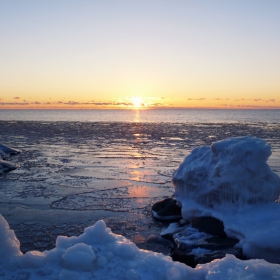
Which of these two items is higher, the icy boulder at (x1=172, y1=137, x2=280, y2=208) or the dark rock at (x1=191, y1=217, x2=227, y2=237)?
the icy boulder at (x1=172, y1=137, x2=280, y2=208)

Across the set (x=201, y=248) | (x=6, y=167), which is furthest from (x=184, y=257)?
(x=6, y=167)

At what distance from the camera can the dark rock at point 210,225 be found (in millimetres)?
7090

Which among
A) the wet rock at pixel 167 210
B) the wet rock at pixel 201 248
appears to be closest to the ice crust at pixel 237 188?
the wet rock at pixel 201 248

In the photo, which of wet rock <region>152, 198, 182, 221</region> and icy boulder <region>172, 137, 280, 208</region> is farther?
wet rock <region>152, 198, 182, 221</region>

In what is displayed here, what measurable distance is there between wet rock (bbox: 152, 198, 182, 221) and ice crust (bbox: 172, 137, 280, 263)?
19.2 inches

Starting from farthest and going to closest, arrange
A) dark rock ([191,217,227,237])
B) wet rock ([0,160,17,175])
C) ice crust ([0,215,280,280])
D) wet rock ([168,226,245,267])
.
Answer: wet rock ([0,160,17,175])
dark rock ([191,217,227,237])
wet rock ([168,226,245,267])
ice crust ([0,215,280,280])

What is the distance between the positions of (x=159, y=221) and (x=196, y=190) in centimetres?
126

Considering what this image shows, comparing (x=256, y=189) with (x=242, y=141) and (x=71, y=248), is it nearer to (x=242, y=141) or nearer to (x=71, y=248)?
(x=242, y=141)

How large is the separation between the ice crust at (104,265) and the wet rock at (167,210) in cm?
402

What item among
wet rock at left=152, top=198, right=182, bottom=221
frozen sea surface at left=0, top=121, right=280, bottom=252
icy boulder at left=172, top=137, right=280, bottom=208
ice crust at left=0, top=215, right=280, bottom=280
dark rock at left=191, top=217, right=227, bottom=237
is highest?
icy boulder at left=172, top=137, right=280, bottom=208

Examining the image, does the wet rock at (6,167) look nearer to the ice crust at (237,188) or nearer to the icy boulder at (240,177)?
the ice crust at (237,188)

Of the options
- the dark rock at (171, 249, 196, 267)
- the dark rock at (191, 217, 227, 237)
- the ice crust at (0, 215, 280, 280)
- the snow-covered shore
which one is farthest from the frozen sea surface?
the ice crust at (0, 215, 280, 280)

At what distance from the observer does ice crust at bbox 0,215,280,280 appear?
4.12m

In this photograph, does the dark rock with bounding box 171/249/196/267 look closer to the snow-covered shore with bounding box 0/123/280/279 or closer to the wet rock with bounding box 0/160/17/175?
the snow-covered shore with bounding box 0/123/280/279
